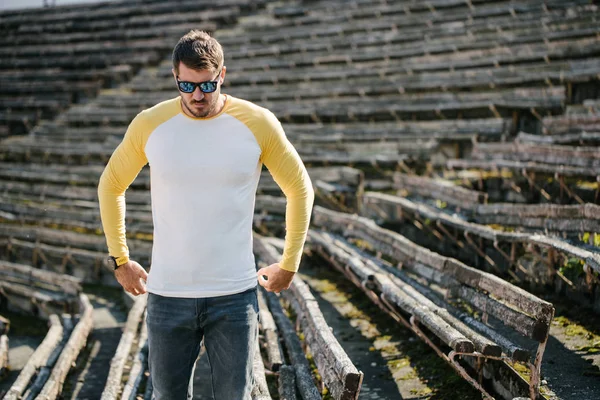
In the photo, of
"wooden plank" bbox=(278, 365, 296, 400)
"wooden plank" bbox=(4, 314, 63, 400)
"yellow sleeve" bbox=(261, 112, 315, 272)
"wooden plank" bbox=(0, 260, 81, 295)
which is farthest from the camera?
"wooden plank" bbox=(0, 260, 81, 295)

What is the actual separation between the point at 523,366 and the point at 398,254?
2169 mm

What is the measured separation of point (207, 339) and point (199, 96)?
37.5 inches

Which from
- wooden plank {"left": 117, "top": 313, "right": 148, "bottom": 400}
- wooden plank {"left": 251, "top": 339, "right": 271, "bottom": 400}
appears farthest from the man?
wooden plank {"left": 117, "top": 313, "right": 148, "bottom": 400}

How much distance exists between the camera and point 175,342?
2.53 m

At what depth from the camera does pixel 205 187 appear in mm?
2486

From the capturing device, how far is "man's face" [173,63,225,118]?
2475mm

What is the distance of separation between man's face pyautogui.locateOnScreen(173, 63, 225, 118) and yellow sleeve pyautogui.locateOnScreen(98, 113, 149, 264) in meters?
0.21

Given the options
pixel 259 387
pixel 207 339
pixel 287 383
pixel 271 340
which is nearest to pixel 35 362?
pixel 271 340

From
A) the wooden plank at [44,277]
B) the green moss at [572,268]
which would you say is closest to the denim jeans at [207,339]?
the green moss at [572,268]

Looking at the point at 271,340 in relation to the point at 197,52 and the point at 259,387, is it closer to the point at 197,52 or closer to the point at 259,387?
the point at 259,387

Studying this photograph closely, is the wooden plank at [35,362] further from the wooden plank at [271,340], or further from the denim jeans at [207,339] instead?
the denim jeans at [207,339]

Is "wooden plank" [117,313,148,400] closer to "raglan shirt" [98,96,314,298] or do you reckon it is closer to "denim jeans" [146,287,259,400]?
"denim jeans" [146,287,259,400]

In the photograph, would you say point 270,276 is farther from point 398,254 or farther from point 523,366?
point 398,254

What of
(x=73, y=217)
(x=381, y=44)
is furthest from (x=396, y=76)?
(x=73, y=217)
